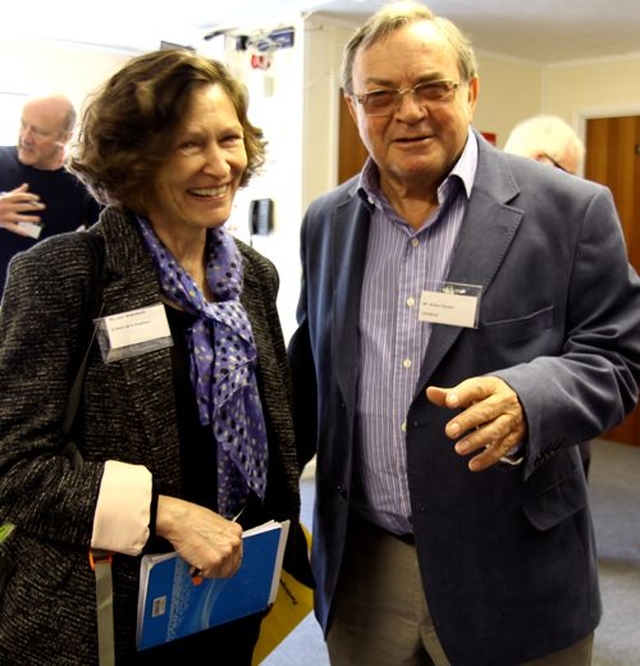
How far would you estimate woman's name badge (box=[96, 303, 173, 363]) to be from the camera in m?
1.22

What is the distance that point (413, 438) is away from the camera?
55.3 inches

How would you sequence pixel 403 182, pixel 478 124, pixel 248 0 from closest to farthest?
pixel 403 182
pixel 248 0
pixel 478 124

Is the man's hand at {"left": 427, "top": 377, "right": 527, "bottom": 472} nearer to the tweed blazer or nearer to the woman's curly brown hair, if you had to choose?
the tweed blazer

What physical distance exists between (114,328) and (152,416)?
148 mm

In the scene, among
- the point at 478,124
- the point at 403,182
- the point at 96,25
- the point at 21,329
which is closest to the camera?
the point at 21,329

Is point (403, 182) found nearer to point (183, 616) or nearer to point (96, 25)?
point (183, 616)

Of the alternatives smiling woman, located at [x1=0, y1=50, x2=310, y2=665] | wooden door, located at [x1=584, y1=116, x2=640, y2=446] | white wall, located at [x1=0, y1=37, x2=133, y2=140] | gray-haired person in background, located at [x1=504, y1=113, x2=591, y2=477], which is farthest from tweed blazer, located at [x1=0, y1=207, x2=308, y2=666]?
wooden door, located at [x1=584, y1=116, x2=640, y2=446]

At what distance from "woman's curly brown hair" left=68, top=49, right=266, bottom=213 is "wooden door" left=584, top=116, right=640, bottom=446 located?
4.86 metres

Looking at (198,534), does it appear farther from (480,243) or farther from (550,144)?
(550,144)

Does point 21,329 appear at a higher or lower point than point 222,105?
lower

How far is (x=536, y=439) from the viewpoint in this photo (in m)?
1.19

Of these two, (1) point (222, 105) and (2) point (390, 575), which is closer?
(1) point (222, 105)

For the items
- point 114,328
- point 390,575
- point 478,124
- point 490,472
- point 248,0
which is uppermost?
point 248,0

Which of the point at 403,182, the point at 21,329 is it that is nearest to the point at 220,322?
the point at 21,329
